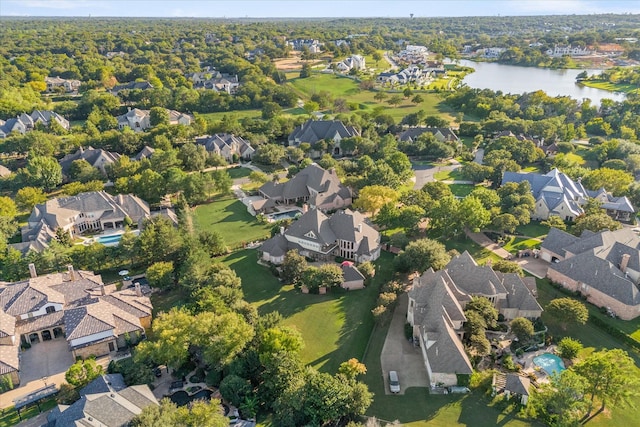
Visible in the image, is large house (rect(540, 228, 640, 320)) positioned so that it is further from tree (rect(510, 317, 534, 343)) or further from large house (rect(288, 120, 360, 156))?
large house (rect(288, 120, 360, 156))

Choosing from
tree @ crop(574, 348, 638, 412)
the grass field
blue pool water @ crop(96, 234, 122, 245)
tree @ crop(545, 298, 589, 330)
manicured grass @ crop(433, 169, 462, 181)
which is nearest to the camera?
tree @ crop(574, 348, 638, 412)

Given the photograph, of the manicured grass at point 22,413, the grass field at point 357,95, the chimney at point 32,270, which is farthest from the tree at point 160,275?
the grass field at point 357,95

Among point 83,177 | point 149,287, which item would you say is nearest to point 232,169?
point 83,177

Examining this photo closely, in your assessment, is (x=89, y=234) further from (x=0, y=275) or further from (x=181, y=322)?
(x=181, y=322)

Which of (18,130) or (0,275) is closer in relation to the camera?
(0,275)

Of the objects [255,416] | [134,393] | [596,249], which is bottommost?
[255,416]

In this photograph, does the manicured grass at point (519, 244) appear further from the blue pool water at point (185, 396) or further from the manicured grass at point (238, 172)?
the manicured grass at point (238, 172)

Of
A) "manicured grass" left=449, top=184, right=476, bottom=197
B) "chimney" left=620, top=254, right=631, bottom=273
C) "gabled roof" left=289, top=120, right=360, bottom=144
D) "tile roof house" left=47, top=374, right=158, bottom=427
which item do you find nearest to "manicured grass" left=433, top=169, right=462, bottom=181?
"manicured grass" left=449, top=184, right=476, bottom=197

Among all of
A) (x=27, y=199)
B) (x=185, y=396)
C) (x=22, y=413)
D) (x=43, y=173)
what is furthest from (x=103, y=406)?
(x=43, y=173)
